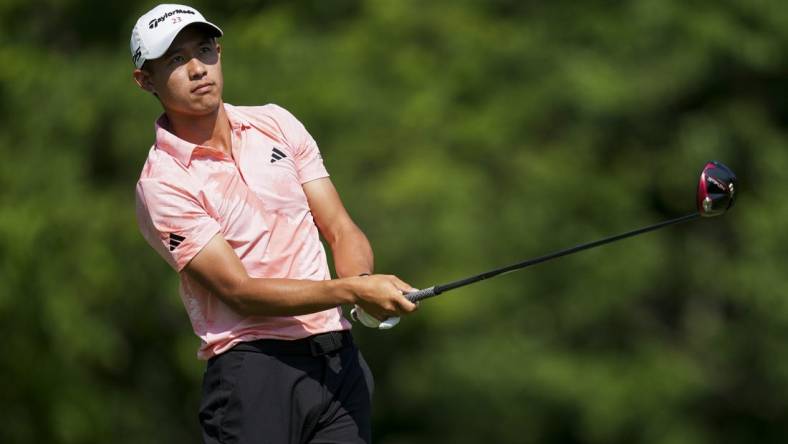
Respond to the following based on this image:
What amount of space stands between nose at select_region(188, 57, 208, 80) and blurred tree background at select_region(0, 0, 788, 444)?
30.2 ft

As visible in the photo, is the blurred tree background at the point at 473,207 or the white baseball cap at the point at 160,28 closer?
the white baseball cap at the point at 160,28

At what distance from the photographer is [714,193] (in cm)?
497

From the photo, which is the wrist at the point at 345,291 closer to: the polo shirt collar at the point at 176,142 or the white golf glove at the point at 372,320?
the white golf glove at the point at 372,320

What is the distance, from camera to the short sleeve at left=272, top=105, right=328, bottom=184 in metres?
5.14

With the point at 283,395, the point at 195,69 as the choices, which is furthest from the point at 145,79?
the point at 283,395

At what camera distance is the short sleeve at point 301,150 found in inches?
202

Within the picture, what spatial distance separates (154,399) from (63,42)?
13.9 feet

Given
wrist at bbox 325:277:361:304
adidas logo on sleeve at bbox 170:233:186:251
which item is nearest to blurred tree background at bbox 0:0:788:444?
adidas logo on sleeve at bbox 170:233:186:251

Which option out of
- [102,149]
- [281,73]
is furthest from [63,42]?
[281,73]

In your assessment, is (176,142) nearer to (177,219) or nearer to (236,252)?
(177,219)

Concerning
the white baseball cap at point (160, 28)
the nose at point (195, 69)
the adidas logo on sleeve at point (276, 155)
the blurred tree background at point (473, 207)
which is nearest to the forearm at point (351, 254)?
the adidas logo on sleeve at point (276, 155)

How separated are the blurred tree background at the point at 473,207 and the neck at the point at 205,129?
29.9ft

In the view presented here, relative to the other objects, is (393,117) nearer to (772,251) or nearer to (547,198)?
(547,198)

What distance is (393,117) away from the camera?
16.0m
